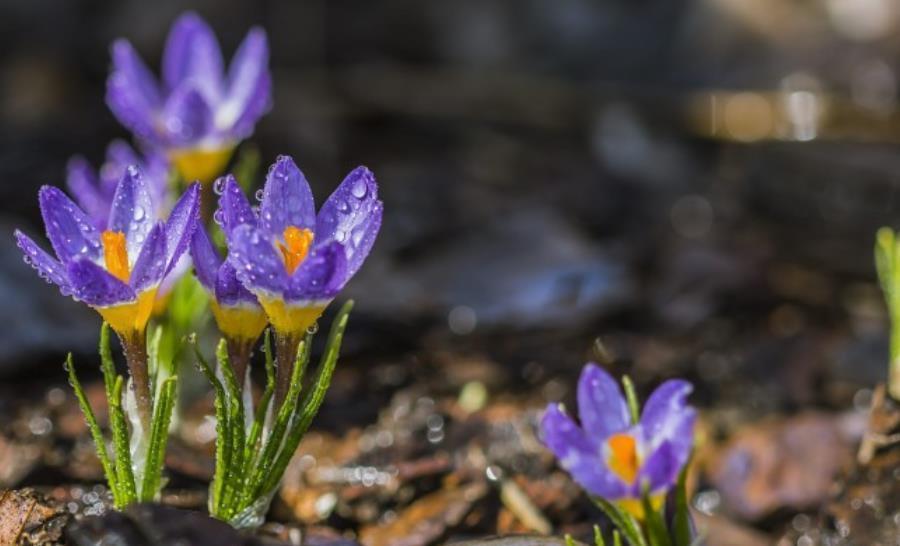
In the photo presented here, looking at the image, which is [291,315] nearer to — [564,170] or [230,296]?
[230,296]

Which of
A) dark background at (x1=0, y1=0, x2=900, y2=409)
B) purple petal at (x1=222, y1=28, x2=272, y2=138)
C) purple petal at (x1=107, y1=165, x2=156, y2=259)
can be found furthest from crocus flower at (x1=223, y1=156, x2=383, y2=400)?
dark background at (x1=0, y1=0, x2=900, y2=409)

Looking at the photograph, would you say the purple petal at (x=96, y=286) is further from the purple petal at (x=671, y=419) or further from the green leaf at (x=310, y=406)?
the purple petal at (x=671, y=419)

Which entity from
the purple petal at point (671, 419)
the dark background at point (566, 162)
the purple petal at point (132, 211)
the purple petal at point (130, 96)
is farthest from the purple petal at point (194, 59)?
the purple petal at point (671, 419)

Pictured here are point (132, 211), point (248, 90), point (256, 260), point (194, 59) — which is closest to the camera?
point (256, 260)

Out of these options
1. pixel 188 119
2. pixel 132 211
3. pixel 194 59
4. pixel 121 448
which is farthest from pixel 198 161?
pixel 121 448

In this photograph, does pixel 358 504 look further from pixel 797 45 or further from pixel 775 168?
pixel 797 45

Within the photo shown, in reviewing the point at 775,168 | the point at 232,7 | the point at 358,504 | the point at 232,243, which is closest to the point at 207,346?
the point at 358,504
